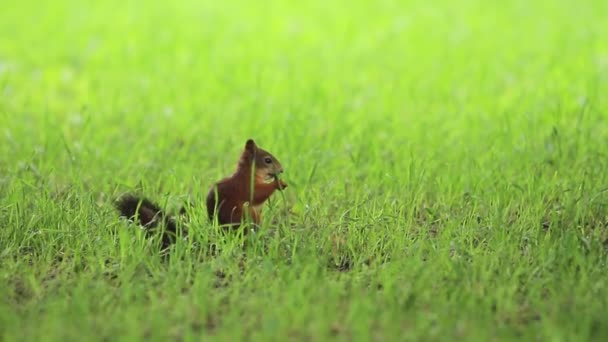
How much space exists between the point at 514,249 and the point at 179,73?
5354 mm

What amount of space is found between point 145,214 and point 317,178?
1459 millimetres

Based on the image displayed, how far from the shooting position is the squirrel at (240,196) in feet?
17.1

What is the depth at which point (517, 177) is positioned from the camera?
636 centimetres

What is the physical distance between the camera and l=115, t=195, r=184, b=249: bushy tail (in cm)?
530

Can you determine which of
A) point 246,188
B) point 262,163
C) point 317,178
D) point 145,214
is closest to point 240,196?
point 246,188

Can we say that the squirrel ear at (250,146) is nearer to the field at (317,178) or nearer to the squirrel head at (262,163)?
the squirrel head at (262,163)

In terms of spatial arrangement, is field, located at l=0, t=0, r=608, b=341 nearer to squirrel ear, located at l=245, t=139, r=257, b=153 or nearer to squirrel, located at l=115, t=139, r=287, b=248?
squirrel, located at l=115, t=139, r=287, b=248

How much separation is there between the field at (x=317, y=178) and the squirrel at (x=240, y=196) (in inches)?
3.5

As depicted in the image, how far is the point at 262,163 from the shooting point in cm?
527

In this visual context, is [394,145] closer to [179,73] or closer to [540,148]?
[540,148]

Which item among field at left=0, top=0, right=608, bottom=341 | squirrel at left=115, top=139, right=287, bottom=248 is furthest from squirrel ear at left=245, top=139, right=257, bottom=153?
field at left=0, top=0, right=608, bottom=341

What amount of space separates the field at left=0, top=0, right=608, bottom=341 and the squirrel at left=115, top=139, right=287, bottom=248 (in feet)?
0.29

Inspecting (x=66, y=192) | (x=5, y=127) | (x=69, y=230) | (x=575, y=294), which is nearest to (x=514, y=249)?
(x=575, y=294)

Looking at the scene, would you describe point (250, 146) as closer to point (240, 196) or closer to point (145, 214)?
point (240, 196)
